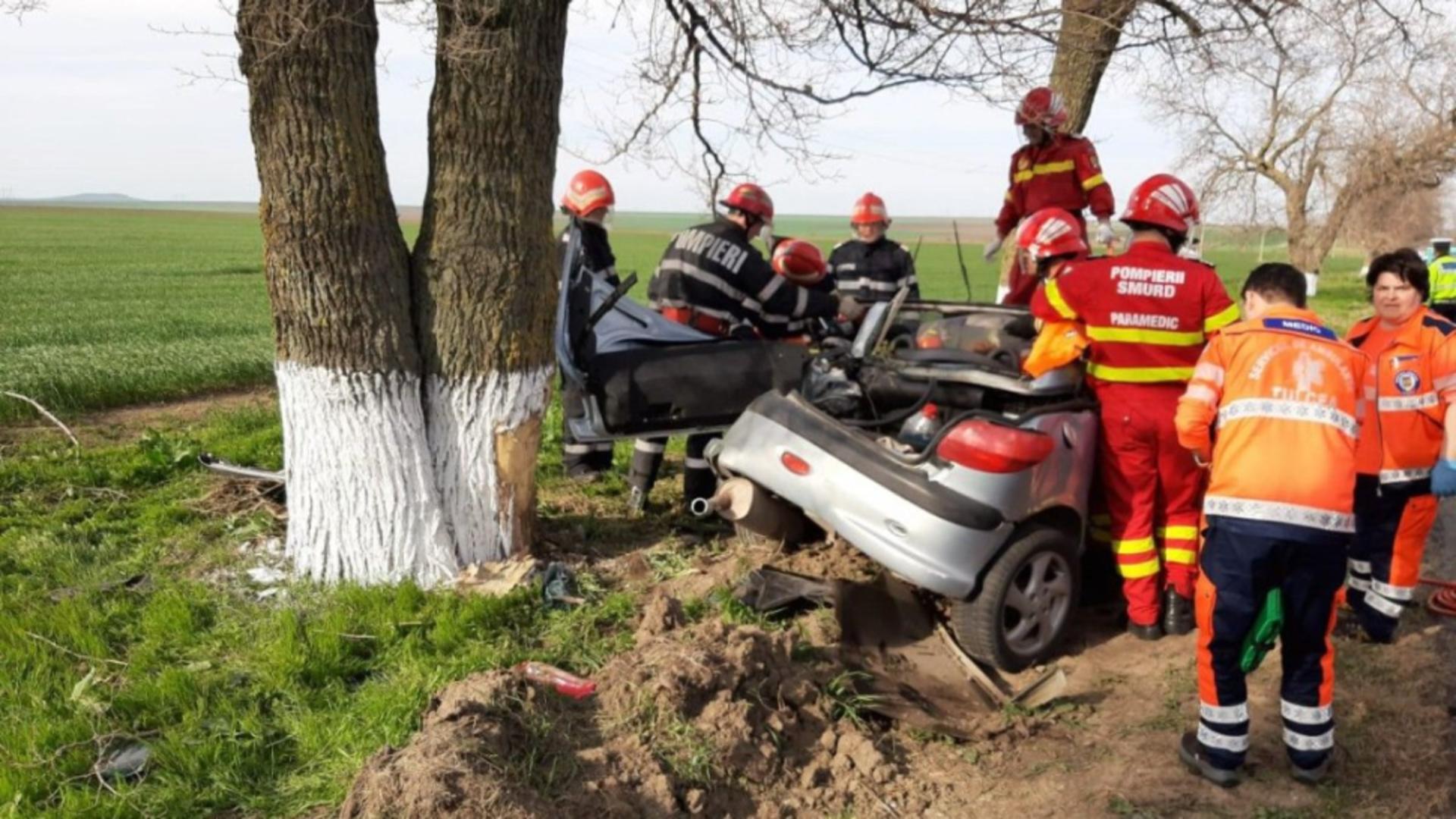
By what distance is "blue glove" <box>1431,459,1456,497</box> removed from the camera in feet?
14.5

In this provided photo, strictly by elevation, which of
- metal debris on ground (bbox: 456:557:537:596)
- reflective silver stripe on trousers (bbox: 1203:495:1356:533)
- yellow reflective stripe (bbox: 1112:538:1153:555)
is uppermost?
reflective silver stripe on trousers (bbox: 1203:495:1356:533)

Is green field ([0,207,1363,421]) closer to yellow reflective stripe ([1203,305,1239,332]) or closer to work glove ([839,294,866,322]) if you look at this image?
work glove ([839,294,866,322])

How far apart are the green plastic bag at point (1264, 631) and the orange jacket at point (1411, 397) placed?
189 cm

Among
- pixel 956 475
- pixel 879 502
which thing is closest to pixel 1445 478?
pixel 956 475

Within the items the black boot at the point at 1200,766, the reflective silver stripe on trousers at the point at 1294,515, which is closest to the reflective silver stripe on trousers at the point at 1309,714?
the black boot at the point at 1200,766

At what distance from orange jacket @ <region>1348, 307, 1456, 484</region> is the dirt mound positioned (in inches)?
119

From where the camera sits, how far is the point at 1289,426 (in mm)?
3439

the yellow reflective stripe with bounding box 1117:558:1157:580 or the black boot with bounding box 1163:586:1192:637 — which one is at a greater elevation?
the yellow reflective stripe with bounding box 1117:558:1157:580

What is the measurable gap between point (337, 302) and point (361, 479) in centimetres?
78

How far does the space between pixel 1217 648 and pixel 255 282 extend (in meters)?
29.6

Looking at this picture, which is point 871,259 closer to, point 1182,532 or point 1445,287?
point 1182,532

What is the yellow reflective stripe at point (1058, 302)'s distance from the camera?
15.3 feet

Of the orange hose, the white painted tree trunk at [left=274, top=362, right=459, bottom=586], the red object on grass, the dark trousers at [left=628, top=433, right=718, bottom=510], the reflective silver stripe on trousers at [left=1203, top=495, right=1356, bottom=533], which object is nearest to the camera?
the reflective silver stripe on trousers at [left=1203, top=495, right=1356, bottom=533]

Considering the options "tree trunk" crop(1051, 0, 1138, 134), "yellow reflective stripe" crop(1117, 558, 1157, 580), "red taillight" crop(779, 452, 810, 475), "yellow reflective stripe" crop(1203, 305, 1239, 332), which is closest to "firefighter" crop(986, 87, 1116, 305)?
"tree trunk" crop(1051, 0, 1138, 134)
